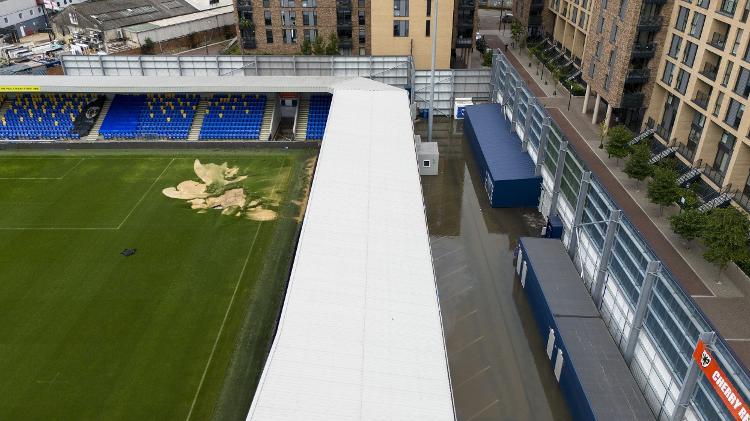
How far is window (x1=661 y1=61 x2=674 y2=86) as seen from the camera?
5194 cm

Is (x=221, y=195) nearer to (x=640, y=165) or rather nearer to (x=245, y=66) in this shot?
(x=245, y=66)

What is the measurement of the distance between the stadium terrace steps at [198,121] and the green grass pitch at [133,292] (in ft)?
22.3

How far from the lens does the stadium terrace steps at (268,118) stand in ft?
190

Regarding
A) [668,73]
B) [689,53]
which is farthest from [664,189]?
[668,73]

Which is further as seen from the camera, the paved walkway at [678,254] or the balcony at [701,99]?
the balcony at [701,99]

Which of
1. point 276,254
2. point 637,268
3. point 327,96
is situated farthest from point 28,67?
point 637,268

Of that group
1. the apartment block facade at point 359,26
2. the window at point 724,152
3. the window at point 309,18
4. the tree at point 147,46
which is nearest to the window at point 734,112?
the window at point 724,152

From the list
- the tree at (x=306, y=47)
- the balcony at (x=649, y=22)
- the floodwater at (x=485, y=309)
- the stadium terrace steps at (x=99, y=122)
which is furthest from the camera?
the tree at (x=306, y=47)

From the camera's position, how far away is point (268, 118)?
197 feet

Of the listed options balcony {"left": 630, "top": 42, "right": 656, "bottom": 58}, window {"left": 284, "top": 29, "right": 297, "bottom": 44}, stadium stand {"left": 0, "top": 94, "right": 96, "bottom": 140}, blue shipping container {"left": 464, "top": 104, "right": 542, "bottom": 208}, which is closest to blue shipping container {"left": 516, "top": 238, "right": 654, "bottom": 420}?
blue shipping container {"left": 464, "top": 104, "right": 542, "bottom": 208}

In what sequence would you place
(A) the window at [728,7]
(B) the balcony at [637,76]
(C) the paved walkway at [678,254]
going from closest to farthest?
1. (C) the paved walkway at [678,254]
2. (A) the window at [728,7]
3. (B) the balcony at [637,76]

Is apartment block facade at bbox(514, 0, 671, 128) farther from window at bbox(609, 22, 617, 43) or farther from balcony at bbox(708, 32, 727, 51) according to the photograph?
balcony at bbox(708, 32, 727, 51)

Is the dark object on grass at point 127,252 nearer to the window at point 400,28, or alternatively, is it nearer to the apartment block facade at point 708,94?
the window at point 400,28

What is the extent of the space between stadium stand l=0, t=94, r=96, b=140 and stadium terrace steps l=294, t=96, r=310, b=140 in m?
23.9
